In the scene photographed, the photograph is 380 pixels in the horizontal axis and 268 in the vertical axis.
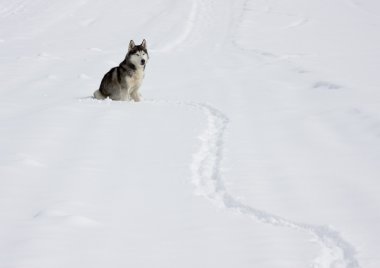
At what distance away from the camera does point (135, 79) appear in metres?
10.8

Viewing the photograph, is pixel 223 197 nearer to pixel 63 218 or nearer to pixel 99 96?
pixel 63 218

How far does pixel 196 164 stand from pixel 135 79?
4492 mm

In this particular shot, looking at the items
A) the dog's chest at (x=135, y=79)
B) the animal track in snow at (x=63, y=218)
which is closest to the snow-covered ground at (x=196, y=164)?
the animal track in snow at (x=63, y=218)

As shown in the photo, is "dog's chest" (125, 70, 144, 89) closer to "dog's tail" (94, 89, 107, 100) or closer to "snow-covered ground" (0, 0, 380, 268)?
"snow-covered ground" (0, 0, 380, 268)

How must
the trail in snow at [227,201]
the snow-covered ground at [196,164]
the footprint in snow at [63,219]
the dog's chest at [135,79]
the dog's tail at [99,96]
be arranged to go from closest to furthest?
the trail in snow at [227,201] < the snow-covered ground at [196,164] < the footprint in snow at [63,219] < the dog's chest at [135,79] < the dog's tail at [99,96]

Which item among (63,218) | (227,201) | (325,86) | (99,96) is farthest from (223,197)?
(325,86)

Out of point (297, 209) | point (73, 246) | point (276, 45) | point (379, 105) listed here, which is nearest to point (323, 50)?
point (276, 45)

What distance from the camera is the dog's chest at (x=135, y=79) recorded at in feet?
35.2

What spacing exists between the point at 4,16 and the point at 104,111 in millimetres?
18127

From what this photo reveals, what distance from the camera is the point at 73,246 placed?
429cm

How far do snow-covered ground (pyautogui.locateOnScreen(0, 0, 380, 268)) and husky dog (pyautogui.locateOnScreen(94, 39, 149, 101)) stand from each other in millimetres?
400

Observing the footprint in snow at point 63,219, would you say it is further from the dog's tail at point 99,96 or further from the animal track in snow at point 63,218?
the dog's tail at point 99,96

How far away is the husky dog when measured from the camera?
10797 millimetres

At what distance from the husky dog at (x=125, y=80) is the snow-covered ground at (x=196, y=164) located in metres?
0.40
